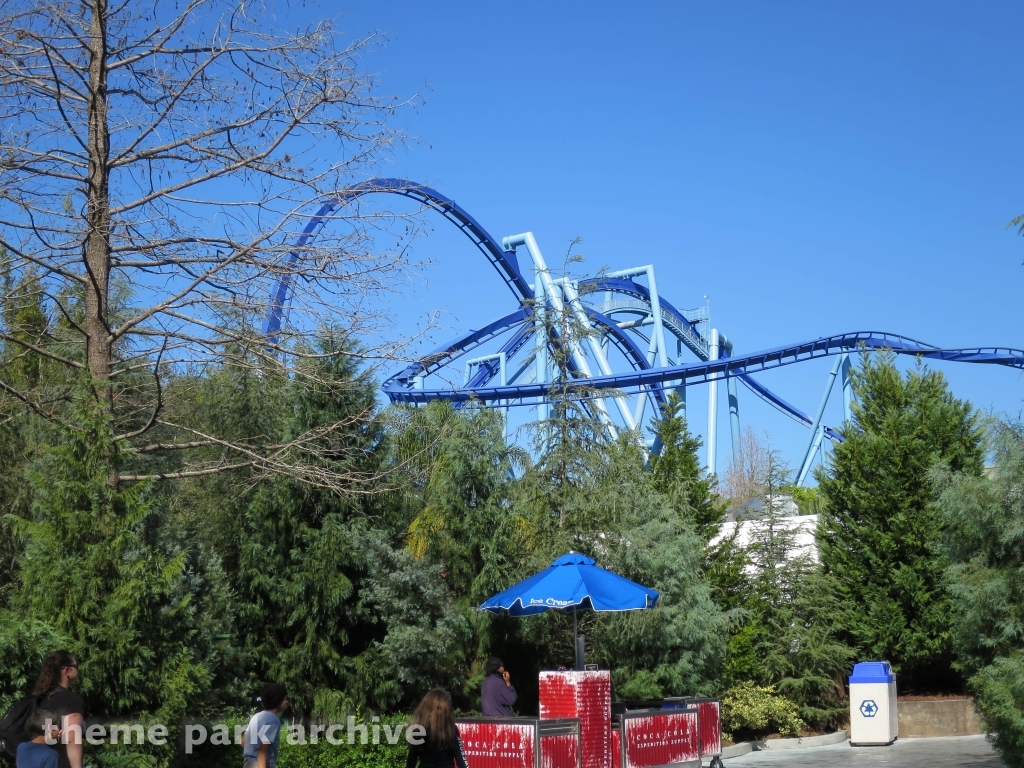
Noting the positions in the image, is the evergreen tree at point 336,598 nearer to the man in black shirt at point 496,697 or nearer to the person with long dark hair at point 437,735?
the man in black shirt at point 496,697

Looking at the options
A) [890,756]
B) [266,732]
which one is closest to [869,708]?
[890,756]

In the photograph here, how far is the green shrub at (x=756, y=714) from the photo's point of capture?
51.6 feet

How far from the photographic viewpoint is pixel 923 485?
18.4m

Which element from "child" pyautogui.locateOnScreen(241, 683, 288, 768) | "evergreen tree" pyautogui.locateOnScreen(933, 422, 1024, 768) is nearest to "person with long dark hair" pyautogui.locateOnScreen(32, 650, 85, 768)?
"child" pyautogui.locateOnScreen(241, 683, 288, 768)

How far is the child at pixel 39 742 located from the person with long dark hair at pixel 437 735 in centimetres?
164

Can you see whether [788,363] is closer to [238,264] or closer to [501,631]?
[501,631]

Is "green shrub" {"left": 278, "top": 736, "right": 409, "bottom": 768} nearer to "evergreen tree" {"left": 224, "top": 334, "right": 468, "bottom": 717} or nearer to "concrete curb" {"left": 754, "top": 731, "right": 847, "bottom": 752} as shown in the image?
"evergreen tree" {"left": 224, "top": 334, "right": 468, "bottom": 717}

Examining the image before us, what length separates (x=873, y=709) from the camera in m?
15.9

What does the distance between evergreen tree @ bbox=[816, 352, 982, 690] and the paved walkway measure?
2.02m

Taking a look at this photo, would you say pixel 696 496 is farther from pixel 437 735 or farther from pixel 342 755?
pixel 437 735

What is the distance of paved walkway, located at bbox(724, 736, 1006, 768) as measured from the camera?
1292 cm

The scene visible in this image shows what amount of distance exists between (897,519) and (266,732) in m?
14.6

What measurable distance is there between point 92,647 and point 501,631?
6256 mm

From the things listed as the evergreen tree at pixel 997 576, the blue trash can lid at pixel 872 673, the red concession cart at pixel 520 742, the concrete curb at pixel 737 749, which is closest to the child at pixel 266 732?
the red concession cart at pixel 520 742
